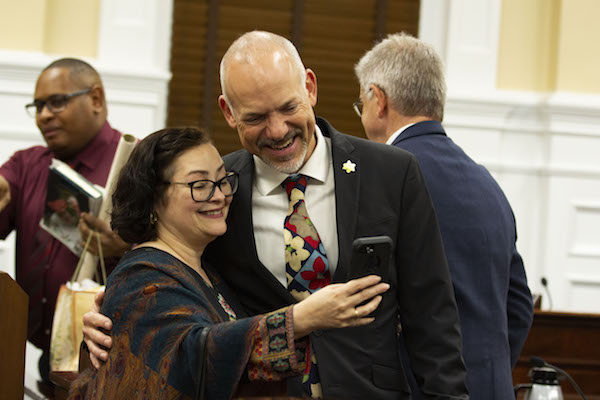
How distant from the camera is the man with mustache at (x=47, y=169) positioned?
118 inches

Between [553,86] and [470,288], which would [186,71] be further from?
[470,288]

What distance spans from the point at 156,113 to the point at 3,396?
2871 mm

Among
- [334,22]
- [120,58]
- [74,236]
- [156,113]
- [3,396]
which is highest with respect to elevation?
[334,22]

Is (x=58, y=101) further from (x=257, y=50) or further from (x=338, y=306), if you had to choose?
(x=338, y=306)

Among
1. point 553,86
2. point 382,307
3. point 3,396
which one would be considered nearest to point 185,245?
point 382,307

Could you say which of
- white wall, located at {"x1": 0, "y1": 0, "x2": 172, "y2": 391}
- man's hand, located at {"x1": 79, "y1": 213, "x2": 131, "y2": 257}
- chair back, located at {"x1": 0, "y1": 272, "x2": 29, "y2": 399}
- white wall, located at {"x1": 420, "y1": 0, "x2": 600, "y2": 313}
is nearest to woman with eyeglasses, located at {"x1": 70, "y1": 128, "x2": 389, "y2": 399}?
chair back, located at {"x1": 0, "y1": 272, "x2": 29, "y2": 399}

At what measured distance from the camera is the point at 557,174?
486 centimetres

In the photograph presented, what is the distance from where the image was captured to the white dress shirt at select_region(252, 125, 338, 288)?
1.86 m

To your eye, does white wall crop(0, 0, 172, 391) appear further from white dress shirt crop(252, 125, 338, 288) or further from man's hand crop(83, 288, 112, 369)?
man's hand crop(83, 288, 112, 369)

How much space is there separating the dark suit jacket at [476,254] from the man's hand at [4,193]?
161 cm

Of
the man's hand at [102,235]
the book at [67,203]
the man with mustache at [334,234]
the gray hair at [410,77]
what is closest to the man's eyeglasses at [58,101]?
the book at [67,203]

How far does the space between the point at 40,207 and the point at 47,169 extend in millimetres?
157

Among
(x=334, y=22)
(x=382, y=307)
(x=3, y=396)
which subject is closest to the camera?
(x=382, y=307)

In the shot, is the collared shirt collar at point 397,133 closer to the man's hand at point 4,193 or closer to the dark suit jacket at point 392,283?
the dark suit jacket at point 392,283
